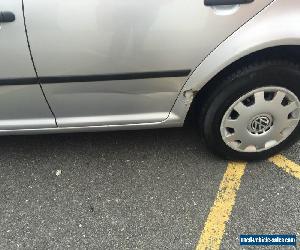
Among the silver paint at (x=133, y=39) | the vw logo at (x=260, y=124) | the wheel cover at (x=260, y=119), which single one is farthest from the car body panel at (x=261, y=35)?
the vw logo at (x=260, y=124)

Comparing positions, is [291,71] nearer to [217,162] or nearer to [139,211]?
[217,162]

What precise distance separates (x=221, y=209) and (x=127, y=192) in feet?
1.94

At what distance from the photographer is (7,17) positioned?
1.92 m

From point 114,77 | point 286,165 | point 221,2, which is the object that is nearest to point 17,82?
point 114,77

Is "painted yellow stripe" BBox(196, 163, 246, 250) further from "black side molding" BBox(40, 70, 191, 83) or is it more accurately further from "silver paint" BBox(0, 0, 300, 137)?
"black side molding" BBox(40, 70, 191, 83)

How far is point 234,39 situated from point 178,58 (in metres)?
0.30

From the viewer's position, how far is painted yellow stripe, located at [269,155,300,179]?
103 inches

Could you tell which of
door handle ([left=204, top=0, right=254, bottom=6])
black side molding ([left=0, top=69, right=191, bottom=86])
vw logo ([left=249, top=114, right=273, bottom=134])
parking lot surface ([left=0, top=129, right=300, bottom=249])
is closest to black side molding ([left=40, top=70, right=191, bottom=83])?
black side molding ([left=0, top=69, right=191, bottom=86])

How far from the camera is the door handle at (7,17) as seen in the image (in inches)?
75.2

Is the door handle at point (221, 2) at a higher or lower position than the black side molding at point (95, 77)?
higher

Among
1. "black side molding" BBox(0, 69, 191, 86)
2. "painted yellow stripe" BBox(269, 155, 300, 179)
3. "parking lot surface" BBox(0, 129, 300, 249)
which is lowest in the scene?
"parking lot surface" BBox(0, 129, 300, 249)

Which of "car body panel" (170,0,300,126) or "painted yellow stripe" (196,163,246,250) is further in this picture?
"painted yellow stripe" (196,163,246,250)

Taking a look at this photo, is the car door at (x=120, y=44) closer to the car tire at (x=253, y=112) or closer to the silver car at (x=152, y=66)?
the silver car at (x=152, y=66)

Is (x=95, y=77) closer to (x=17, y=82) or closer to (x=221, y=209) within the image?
(x=17, y=82)
